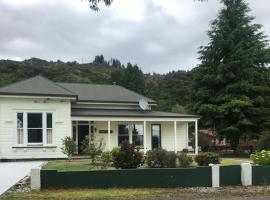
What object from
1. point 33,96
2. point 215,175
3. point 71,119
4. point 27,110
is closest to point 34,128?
point 27,110

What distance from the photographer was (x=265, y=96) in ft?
134

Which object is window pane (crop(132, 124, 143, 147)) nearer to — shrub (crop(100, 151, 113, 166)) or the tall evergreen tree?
the tall evergreen tree

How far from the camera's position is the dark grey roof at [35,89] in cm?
3039

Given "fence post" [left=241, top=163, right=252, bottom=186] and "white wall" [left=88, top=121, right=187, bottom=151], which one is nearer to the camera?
"fence post" [left=241, top=163, right=252, bottom=186]

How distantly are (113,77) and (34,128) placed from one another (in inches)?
1863

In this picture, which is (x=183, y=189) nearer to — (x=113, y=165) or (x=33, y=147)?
(x=113, y=165)

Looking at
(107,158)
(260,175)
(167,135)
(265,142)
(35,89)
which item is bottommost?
(260,175)

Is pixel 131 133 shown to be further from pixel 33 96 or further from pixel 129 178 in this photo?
pixel 129 178

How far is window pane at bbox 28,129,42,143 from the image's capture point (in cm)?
3055

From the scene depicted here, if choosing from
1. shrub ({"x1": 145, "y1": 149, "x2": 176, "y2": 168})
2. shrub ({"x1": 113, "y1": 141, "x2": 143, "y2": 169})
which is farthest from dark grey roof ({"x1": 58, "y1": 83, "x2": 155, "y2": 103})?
shrub ({"x1": 113, "y1": 141, "x2": 143, "y2": 169})

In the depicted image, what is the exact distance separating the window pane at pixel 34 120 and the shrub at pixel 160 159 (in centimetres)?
1223

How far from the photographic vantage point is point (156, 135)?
38.2 metres

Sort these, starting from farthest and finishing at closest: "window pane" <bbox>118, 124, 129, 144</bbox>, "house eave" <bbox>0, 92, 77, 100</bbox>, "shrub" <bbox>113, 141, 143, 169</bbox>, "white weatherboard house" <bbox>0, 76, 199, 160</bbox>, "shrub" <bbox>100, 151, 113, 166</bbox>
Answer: "window pane" <bbox>118, 124, 129, 144</bbox>, "white weatherboard house" <bbox>0, 76, 199, 160</bbox>, "house eave" <bbox>0, 92, 77, 100</bbox>, "shrub" <bbox>100, 151, 113, 166</bbox>, "shrub" <bbox>113, 141, 143, 169</bbox>

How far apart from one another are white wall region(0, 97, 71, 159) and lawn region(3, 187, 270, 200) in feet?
47.6
